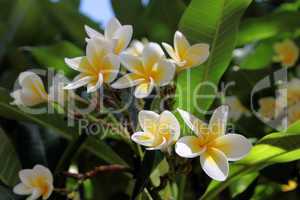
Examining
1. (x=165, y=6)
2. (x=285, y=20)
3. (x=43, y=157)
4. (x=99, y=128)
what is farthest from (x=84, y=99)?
(x=285, y=20)

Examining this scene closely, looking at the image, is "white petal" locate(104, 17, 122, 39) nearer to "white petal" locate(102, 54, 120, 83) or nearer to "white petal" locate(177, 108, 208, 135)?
"white petal" locate(102, 54, 120, 83)

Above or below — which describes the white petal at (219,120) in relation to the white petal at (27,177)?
above

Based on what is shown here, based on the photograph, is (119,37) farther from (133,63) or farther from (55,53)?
(55,53)

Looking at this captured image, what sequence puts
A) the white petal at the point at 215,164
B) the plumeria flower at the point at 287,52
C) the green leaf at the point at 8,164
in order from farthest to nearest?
the plumeria flower at the point at 287,52
the green leaf at the point at 8,164
the white petal at the point at 215,164

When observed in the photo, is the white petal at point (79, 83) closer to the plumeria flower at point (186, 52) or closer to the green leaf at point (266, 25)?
the plumeria flower at point (186, 52)

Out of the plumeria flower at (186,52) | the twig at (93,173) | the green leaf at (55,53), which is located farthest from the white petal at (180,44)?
the green leaf at (55,53)

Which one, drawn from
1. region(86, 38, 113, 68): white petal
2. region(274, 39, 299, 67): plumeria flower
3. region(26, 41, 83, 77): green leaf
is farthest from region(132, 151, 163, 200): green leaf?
region(274, 39, 299, 67): plumeria flower
